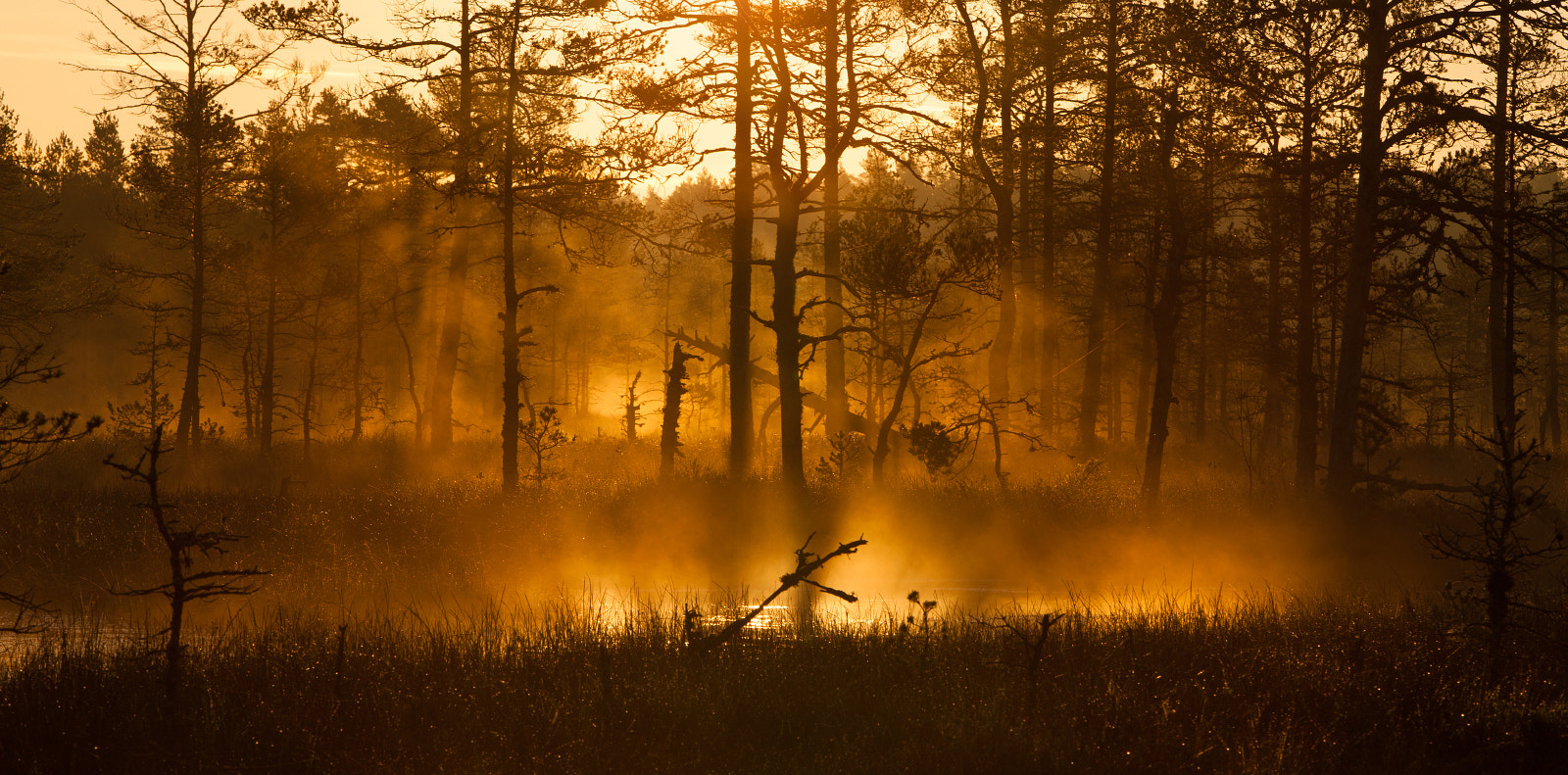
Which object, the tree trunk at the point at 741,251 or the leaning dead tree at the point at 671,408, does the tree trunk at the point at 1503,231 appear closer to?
the tree trunk at the point at 741,251

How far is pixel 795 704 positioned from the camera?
6.41 metres

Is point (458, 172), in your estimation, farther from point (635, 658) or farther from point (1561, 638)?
point (1561, 638)

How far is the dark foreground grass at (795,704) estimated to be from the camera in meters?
5.66

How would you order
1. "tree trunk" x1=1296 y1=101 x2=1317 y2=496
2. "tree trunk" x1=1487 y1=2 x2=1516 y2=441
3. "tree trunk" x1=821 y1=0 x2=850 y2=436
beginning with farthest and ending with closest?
"tree trunk" x1=821 y1=0 x2=850 y2=436
"tree trunk" x1=1296 y1=101 x2=1317 y2=496
"tree trunk" x1=1487 y1=2 x2=1516 y2=441

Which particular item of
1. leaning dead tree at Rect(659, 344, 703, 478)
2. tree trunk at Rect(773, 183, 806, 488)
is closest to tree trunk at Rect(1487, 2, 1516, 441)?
tree trunk at Rect(773, 183, 806, 488)

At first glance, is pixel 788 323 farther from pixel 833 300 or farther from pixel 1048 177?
pixel 1048 177

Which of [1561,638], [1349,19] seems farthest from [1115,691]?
[1349,19]

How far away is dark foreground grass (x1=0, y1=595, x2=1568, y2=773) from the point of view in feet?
18.6

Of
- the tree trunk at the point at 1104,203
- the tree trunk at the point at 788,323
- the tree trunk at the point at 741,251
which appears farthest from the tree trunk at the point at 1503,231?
the tree trunk at the point at 741,251

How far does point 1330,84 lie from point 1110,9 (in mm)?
7829

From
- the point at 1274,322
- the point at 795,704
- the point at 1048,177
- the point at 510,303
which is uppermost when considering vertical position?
the point at 1048,177

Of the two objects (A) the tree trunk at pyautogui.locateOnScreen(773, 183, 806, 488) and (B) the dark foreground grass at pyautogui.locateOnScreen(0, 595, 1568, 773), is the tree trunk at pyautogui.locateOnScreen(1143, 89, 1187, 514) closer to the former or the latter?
(A) the tree trunk at pyautogui.locateOnScreen(773, 183, 806, 488)

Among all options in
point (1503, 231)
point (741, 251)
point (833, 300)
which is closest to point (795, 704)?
point (741, 251)

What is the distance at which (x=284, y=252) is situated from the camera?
2408 centimetres
